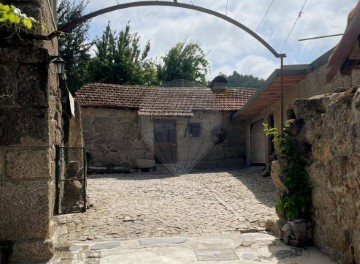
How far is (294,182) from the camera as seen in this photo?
4414 mm

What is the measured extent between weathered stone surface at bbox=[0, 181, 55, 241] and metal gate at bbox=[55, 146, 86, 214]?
3.89 ft

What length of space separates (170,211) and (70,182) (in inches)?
67.8

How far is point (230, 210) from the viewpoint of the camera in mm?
6328

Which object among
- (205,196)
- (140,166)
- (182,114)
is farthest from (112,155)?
(205,196)

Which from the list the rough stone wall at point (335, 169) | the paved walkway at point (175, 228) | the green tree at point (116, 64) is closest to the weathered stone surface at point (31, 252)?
the paved walkway at point (175, 228)

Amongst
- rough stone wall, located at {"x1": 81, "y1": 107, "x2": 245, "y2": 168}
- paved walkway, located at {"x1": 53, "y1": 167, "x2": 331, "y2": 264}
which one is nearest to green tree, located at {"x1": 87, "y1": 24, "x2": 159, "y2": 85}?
rough stone wall, located at {"x1": 81, "y1": 107, "x2": 245, "y2": 168}

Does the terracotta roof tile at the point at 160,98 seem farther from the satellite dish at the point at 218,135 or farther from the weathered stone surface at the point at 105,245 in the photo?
the weathered stone surface at the point at 105,245

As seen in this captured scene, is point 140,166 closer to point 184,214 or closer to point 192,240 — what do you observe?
point 184,214

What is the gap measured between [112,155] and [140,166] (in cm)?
112

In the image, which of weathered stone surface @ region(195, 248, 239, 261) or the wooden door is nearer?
weathered stone surface @ region(195, 248, 239, 261)

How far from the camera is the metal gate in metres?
5.19

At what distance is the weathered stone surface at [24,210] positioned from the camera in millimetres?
3793

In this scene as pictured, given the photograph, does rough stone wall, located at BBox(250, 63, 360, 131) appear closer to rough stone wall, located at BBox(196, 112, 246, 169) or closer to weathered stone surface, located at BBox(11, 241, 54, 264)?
rough stone wall, located at BBox(196, 112, 246, 169)

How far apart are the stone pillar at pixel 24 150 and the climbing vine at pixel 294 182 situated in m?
2.70
